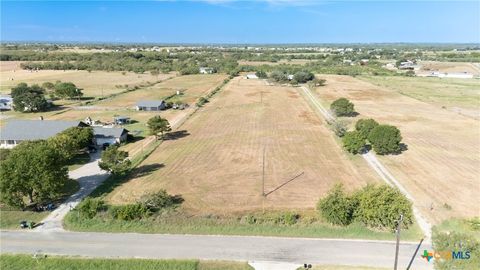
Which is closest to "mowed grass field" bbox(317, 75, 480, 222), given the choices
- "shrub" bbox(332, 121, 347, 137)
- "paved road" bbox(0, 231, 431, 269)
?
"paved road" bbox(0, 231, 431, 269)

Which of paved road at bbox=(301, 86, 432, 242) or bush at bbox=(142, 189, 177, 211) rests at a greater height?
bush at bbox=(142, 189, 177, 211)

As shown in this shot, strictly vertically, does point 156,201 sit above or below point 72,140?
below

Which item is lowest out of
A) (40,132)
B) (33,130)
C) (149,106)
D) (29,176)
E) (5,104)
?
(149,106)

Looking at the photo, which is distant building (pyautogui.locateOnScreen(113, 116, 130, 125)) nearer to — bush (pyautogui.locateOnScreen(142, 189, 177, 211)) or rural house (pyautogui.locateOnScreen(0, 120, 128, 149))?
rural house (pyautogui.locateOnScreen(0, 120, 128, 149))

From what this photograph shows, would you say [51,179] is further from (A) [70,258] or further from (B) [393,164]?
(B) [393,164]

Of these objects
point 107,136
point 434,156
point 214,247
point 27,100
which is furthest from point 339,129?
point 27,100

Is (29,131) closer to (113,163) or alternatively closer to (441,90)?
(113,163)

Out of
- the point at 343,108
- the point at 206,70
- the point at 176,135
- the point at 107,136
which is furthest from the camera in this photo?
the point at 206,70
